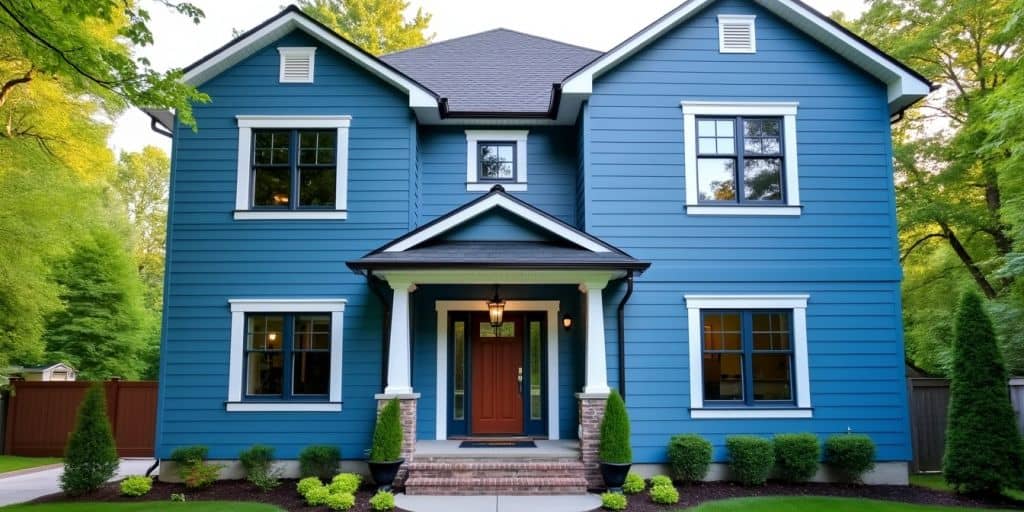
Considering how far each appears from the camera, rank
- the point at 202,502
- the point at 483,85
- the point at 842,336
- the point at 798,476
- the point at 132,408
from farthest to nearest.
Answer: the point at 132,408
the point at 483,85
the point at 842,336
the point at 798,476
the point at 202,502

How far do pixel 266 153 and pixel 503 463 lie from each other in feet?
19.7

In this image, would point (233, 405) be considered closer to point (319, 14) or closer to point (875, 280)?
point (875, 280)

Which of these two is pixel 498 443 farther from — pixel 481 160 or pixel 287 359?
pixel 481 160

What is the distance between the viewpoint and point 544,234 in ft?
30.0

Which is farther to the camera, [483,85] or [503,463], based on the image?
[483,85]

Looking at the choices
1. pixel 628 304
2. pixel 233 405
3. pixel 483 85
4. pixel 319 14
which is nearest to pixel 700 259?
pixel 628 304

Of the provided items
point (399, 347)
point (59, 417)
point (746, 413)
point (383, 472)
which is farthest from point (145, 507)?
point (746, 413)

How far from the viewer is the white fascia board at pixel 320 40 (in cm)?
943

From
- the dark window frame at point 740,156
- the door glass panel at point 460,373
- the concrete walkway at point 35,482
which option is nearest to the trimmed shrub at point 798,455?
the dark window frame at point 740,156

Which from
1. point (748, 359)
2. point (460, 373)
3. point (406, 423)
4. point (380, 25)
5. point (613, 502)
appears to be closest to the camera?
point (613, 502)

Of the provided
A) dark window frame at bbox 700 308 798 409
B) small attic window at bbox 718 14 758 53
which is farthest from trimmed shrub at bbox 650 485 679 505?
small attic window at bbox 718 14 758 53

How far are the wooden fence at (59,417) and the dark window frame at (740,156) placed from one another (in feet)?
40.2

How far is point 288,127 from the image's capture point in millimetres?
9578

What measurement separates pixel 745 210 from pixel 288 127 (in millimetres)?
7234
